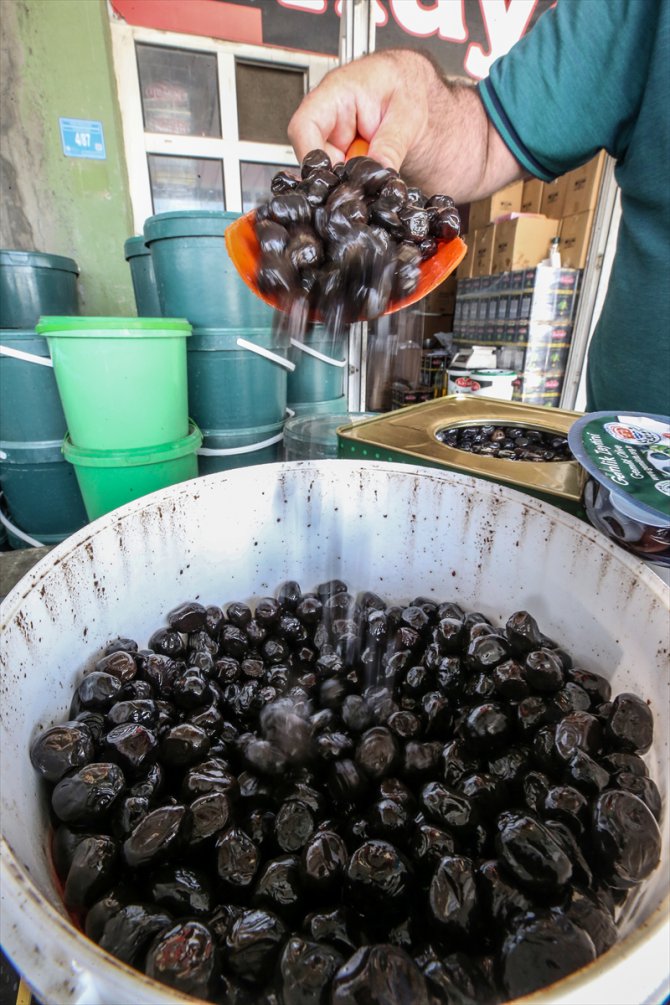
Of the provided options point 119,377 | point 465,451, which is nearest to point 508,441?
point 465,451

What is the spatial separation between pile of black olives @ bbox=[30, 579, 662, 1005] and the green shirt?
664mm

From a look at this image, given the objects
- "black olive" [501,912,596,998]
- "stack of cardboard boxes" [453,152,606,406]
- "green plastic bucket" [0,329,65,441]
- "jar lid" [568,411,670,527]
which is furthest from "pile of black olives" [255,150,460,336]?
"stack of cardboard boxes" [453,152,606,406]

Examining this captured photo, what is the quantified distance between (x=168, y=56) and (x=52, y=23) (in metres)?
0.50

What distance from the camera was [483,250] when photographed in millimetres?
3756

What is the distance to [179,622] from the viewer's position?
88cm

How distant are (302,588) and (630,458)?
2.06 ft

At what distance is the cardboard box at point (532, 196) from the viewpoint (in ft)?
11.6

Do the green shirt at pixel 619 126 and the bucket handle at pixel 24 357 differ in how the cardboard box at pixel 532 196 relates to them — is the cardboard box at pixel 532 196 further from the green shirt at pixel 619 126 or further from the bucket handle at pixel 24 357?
the bucket handle at pixel 24 357

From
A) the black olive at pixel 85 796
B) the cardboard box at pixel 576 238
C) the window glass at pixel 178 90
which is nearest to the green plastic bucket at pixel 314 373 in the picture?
the window glass at pixel 178 90

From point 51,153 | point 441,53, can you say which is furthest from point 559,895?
point 441,53

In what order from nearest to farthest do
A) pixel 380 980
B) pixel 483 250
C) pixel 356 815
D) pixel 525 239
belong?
pixel 380 980 < pixel 356 815 < pixel 525 239 < pixel 483 250

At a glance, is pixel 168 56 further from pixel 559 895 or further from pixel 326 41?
pixel 559 895

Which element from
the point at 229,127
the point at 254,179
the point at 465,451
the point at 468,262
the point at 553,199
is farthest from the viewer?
the point at 468,262

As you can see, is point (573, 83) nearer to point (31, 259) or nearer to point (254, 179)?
point (31, 259)
